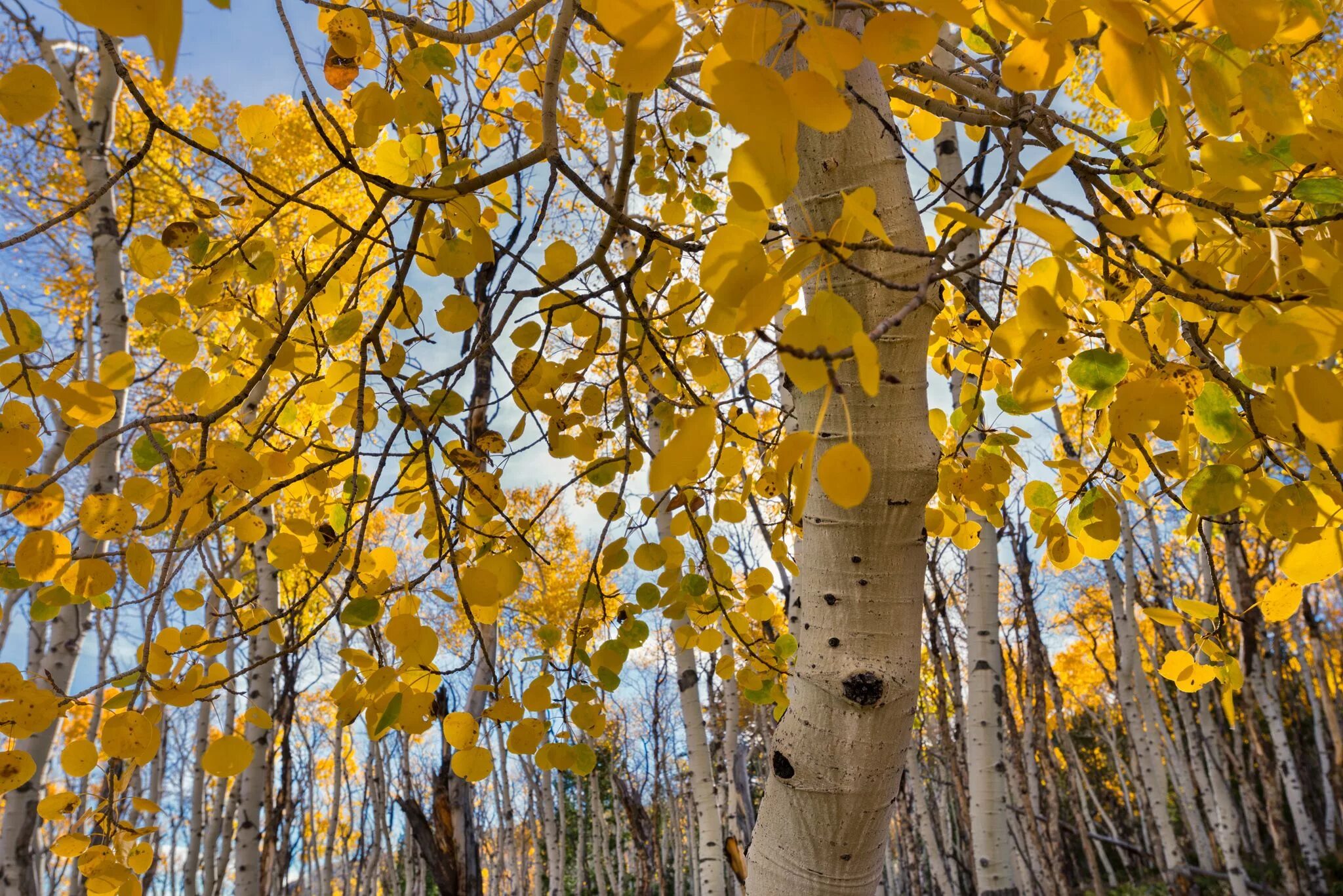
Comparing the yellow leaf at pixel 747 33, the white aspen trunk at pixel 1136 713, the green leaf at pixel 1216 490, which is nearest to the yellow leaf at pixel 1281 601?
the green leaf at pixel 1216 490

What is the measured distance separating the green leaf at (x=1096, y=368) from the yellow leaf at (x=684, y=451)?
17.3 inches

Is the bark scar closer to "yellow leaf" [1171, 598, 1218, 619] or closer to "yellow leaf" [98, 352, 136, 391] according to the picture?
"yellow leaf" [1171, 598, 1218, 619]

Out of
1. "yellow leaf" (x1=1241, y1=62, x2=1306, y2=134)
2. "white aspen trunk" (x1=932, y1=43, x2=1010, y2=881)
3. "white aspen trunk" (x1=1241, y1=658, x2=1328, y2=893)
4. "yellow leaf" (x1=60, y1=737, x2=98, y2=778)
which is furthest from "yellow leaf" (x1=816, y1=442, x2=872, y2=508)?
"white aspen trunk" (x1=1241, y1=658, x2=1328, y2=893)

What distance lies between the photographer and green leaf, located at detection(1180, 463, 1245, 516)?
2.49 ft

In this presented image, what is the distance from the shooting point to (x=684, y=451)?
0.41 metres

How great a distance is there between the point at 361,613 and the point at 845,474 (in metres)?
0.67

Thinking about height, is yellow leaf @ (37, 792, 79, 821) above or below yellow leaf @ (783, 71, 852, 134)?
below

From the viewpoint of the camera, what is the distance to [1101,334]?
0.80m

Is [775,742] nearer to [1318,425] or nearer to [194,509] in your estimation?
[1318,425]

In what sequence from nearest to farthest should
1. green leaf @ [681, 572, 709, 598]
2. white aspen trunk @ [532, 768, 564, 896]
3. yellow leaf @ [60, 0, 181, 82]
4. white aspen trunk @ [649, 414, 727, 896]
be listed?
yellow leaf @ [60, 0, 181, 82] < green leaf @ [681, 572, 709, 598] < white aspen trunk @ [649, 414, 727, 896] < white aspen trunk @ [532, 768, 564, 896]

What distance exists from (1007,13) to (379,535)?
44.4ft

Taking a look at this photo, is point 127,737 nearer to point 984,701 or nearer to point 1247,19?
point 1247,19

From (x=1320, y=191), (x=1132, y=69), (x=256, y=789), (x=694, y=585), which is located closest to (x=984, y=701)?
(x=694, y=585)

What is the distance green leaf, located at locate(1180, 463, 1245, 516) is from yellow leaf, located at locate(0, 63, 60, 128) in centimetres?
117
